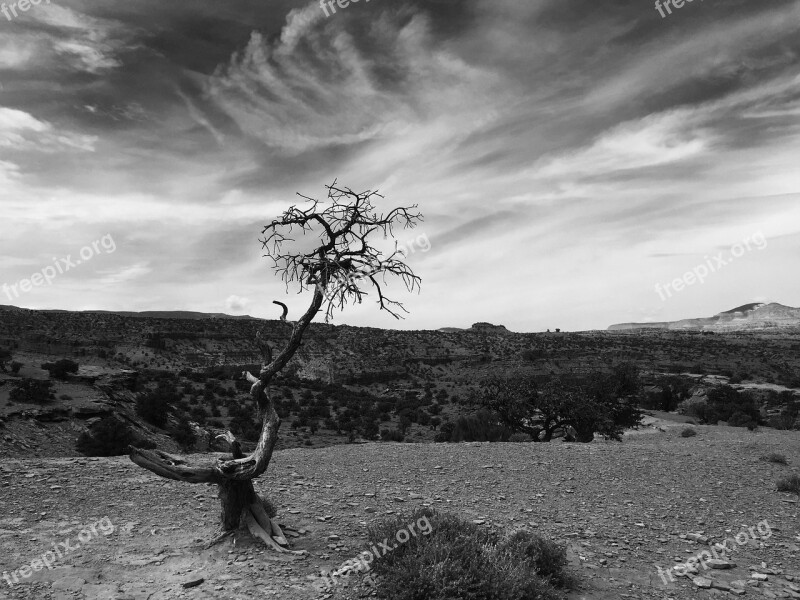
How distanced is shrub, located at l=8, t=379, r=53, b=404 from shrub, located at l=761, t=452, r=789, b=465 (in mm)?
26176

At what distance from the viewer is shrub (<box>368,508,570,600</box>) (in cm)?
545

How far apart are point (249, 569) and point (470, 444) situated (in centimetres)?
989

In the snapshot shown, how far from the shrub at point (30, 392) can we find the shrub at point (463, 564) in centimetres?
2003

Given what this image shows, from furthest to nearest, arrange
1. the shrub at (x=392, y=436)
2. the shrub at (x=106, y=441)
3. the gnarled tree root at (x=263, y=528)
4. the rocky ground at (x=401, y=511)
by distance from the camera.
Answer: the shrub at (x=392, y=436) < the shrub at (x=106, y=441) < the gnarled tree root at (x=263, y=528) < the rocky ground at (x=401, y=511)

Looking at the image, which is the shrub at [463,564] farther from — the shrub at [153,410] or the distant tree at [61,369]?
the distant tree at [61,369]

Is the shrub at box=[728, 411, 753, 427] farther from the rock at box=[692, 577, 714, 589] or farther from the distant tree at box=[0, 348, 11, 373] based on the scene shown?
the distant tree at box=[0, 348, 11, 373]

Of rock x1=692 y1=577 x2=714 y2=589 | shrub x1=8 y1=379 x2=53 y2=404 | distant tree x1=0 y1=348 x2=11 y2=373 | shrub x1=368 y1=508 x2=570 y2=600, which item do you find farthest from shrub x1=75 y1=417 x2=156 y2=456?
rock x1=692 y1=577 x2=714 y2=589

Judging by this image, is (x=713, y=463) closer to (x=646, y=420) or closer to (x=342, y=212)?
(x=342, y=212)

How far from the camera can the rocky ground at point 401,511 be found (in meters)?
6.46

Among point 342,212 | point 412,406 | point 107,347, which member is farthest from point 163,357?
point 342,212

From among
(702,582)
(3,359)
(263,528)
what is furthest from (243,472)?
(3,359)

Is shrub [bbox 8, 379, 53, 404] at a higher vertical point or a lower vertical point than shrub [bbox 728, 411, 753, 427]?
higher

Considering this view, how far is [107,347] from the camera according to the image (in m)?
49.9

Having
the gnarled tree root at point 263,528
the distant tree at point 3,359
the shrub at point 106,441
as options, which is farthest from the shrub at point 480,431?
the distant tree at point 3,359
